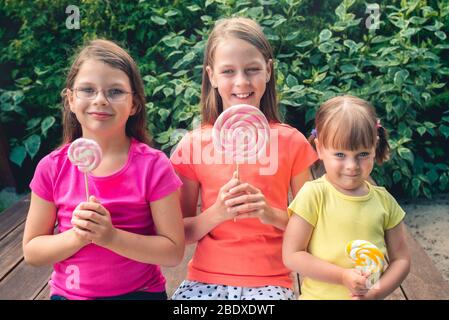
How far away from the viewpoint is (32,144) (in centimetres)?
422

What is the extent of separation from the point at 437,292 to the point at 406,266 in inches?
32.9

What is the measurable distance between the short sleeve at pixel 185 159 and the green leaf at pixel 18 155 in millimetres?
2535

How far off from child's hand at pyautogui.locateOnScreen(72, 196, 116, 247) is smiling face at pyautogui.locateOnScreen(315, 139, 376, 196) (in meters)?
0.69

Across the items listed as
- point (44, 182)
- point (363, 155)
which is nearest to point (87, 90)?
point (44, 182)

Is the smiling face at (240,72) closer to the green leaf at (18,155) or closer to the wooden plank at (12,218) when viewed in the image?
the wooden plank at (12,218)

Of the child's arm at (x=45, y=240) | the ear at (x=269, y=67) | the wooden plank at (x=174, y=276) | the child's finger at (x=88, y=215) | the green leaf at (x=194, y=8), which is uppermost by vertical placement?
the green leaf at (x=194, y=8)

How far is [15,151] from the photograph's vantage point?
14.1 ft

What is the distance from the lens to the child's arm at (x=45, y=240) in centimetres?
178

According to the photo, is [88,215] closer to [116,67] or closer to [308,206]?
[116,67]

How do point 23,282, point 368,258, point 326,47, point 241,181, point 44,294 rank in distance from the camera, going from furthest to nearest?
point 326,47 < point 23,282 < point 44,294 < point 241,181 < point 368,258

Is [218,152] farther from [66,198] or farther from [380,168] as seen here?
[380,168]

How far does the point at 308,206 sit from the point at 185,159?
19.0 inches

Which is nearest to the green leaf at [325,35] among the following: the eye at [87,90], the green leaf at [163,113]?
the green leaf at [163,113]

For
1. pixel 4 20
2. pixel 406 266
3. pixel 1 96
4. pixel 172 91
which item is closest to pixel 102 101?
pixel 406 266
